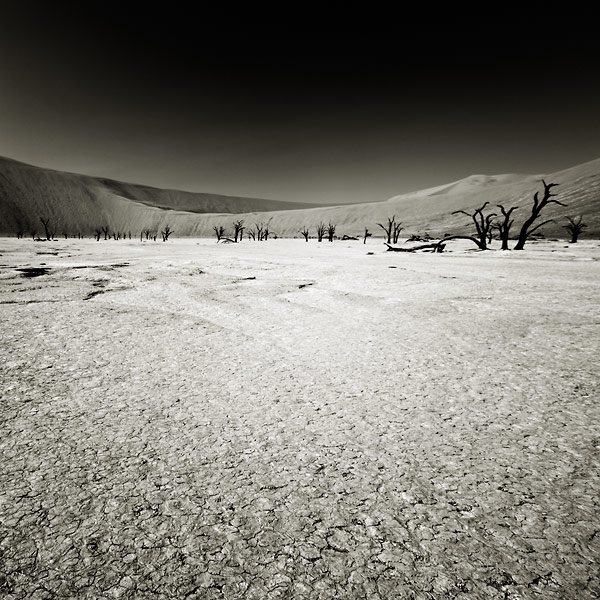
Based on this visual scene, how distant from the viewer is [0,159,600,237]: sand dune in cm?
7754

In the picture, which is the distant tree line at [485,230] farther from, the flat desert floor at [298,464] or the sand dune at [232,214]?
the flat desert floor at [298,464]

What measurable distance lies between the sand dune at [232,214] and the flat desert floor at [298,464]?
71.2 metres

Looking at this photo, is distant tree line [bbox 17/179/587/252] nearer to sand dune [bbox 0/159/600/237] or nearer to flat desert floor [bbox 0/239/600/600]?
sand dune [bbox 0/159/600/237]

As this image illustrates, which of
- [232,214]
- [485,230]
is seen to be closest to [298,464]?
[485,230]

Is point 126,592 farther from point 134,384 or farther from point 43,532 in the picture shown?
point 134,384

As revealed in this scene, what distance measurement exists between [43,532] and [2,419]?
3.22ft

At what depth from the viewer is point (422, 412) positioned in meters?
1.87

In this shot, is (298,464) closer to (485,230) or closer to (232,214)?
(485,230)

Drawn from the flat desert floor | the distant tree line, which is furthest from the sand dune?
the flat desert floor

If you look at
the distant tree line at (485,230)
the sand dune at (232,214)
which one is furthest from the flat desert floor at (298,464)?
the sand dune at (232,214)

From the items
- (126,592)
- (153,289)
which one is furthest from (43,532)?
(153,289)

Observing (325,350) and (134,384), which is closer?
(134,384)

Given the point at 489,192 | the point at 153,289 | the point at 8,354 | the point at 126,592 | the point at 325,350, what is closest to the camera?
the point at 126,592

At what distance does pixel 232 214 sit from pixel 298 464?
440ft
